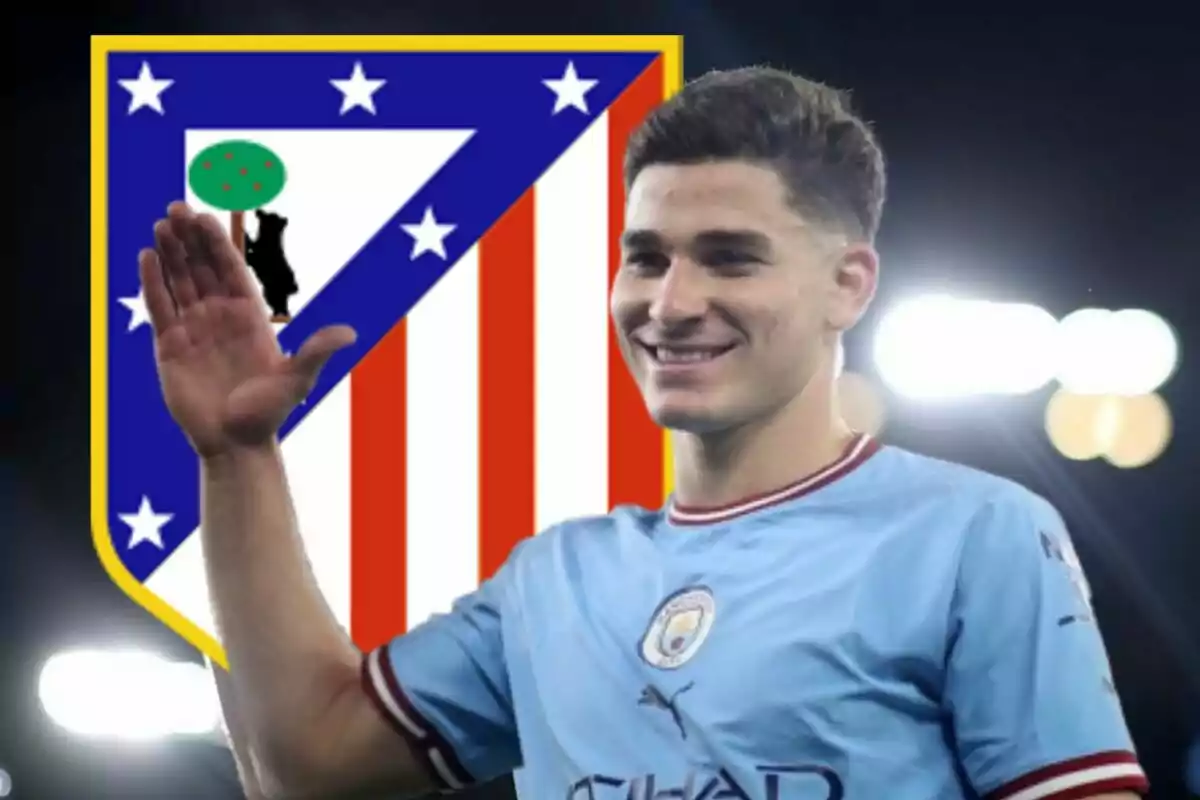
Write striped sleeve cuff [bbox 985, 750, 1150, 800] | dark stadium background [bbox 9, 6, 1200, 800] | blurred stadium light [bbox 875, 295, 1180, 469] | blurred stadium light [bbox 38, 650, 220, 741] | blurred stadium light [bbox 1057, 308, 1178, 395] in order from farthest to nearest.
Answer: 1. blurred stadium light [bbox 1057, 308, 1178, 395]
2. blurred stadium light [bbox 875, 295, 1180, 469]
3. blurred stadium light [bbox 38, 650, 220, 741]
4. dark stadium background [bbox 9, 6, 1200, 800]
5. striped sleeve cuff [bbox 985, 750, 1150, 800]

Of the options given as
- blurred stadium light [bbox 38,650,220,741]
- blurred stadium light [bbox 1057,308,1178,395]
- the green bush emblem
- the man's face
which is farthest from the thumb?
blurred stadium light [bbox 1057,308,1178,395]

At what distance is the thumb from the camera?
122cm

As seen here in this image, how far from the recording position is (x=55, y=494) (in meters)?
3.66

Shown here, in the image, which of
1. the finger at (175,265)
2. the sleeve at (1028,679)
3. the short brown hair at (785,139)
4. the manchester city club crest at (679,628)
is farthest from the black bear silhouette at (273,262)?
the sleeve at (1028,679)

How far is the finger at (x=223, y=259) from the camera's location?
1.27 metres

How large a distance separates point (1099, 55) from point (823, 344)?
225cm

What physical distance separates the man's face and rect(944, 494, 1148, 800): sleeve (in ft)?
0.74

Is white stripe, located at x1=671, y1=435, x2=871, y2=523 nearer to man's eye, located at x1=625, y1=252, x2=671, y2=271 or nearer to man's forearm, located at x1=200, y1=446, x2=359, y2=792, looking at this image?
man's eye, located at x1=625, y1=252, x2=671, y2=271

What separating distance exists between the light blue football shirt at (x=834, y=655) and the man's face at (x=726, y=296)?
9cm

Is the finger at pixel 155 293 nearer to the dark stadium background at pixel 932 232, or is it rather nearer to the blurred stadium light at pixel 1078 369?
the dark stadium background at pixel 932 232

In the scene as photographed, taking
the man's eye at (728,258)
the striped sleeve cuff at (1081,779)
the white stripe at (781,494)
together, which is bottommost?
the striped sleeve cuff at (1081,779)

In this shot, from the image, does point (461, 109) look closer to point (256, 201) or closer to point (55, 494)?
point (256, 201)

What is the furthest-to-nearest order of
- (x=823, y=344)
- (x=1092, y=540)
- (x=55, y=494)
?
(x=1092, y=540) < (x=55, y=494) < (x=823, y=344)

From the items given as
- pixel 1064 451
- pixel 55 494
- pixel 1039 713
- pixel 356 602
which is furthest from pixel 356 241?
pixel 1064 451
